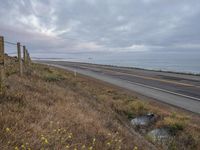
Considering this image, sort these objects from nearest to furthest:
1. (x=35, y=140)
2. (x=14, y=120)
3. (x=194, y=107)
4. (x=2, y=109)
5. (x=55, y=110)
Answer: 1. (x=35, y=140)
2. (x=14, y=120)
3. (x=2, y=109)
4. (x=55, y=110)
5. (x=194, y=107)

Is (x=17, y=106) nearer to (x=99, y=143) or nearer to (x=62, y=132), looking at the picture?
(x=62, y=132)

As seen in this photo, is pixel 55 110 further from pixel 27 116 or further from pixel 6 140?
pixel 6 140

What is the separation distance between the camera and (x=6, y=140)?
3.49 metres

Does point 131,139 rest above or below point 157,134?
above

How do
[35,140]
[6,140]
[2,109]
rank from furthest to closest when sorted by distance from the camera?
[2,109] < [35,140] < [6,140]

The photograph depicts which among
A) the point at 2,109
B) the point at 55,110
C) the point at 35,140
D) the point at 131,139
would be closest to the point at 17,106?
the point at 2,109

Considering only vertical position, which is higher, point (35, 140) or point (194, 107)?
point (35, 140)

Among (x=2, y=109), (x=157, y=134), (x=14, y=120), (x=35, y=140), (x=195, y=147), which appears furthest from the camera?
(x=157, y=134)

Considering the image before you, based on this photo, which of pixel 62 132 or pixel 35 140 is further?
pixel 62 132

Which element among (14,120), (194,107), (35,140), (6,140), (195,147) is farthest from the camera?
(194,107)

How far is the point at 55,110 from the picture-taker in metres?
5.87

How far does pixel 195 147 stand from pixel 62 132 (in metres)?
3.97

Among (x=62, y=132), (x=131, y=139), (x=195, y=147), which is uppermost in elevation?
(x=62, y=132)

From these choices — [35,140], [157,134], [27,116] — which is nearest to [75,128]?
[27,116]
